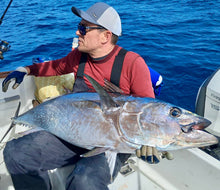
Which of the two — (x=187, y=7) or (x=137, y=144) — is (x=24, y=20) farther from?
(x=137, y=144)

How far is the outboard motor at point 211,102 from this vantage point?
2.65 meters

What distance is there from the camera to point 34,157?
1771 mm

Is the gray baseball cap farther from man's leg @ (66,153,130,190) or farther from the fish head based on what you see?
man's leg @ (66,153,130,190)

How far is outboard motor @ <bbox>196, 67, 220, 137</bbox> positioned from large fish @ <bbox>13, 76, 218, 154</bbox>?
1.43 metres

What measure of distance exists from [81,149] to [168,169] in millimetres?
918

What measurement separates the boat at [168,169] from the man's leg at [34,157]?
296 millimetres

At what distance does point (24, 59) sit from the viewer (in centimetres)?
663

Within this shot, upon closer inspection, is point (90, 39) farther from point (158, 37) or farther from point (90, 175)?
point (158, 37)

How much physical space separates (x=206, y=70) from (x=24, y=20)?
28.7 ft

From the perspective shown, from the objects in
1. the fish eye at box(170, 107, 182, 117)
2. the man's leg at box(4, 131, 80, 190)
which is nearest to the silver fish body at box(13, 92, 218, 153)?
the fish eye at box(170, 107, 182, 117)

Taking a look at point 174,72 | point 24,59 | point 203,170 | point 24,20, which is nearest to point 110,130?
point 203,170

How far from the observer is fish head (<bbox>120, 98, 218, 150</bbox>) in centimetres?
133

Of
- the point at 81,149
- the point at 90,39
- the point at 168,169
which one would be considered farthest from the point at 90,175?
the point at 90,39

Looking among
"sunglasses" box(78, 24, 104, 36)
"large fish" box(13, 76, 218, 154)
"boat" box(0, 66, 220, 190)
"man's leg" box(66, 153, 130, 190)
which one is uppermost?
"sunglasses" box(78, 24, 104, 36)
